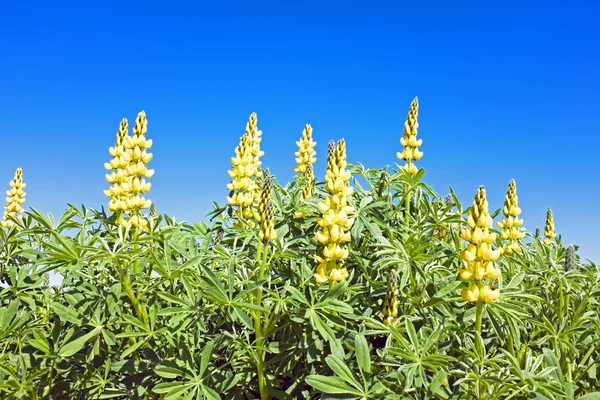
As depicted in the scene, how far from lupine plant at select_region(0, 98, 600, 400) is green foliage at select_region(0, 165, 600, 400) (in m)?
0.01

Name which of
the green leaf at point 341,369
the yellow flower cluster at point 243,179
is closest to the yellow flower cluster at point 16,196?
the yellow flower cluster at point 243,179

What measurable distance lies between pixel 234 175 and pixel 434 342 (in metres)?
2.08

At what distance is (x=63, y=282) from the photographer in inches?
135

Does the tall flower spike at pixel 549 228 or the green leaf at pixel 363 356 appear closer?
the green leaf at pixel 363 356

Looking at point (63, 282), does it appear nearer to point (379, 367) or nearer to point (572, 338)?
point (379, 367)

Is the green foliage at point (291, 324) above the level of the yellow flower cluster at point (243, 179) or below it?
below

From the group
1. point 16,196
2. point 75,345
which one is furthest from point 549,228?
point 16,196

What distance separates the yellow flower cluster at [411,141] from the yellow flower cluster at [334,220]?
1.20 m

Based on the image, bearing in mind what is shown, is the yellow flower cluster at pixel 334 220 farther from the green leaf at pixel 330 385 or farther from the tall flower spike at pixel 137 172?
the tall flower spike at pixel 137 172

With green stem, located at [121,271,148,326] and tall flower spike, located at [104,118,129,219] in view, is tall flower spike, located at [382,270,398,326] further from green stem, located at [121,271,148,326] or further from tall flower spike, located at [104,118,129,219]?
tall flower spike, located at [104,118,129,219]

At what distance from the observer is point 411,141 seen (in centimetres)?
389

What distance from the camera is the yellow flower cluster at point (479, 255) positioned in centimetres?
252

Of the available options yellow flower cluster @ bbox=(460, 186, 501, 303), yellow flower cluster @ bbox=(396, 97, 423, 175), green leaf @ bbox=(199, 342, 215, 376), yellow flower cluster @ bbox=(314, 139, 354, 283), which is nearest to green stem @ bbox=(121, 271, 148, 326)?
green leaf @ bbox=(199, 342, 215, 376)

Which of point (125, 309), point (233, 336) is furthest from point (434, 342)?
point (125, 309)
